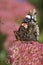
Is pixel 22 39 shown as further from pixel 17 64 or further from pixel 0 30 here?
pixel 0 30

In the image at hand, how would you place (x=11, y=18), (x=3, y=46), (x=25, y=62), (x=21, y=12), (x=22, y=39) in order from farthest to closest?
(x=21, y=12) < (x=11, y=18) < (x=3, y=46) < (x=22, y=39) < (x=25, y=62)

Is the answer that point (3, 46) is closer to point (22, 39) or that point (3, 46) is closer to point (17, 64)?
point (22, 39)

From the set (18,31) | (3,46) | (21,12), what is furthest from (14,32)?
(21,12)

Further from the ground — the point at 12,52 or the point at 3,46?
the point at 12,52

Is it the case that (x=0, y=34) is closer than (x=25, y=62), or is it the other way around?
(x=25, y=62)

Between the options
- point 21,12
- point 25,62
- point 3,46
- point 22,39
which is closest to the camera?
point 25,62

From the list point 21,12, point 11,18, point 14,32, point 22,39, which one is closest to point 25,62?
point 22,39
